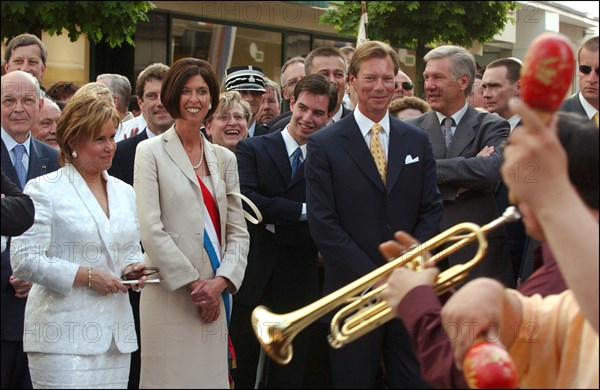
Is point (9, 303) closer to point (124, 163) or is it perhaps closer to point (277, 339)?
point (124, 163)

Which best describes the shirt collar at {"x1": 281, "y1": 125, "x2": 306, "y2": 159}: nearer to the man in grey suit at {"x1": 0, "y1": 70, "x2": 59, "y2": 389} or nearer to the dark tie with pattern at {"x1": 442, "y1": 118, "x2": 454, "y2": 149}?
the dark tie with pattern at {"x1": 442, "y1": 118, "x2": 454, "y2": 149}

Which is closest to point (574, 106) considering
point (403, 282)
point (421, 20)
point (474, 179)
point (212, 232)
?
point (474, 179)

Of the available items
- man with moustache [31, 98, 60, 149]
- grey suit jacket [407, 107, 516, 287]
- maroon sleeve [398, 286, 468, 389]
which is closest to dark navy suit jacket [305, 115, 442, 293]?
grey suit jacket [407, 107, 516, 287]

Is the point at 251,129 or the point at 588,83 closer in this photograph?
the point at 588,83

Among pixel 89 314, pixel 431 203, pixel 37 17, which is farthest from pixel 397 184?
pixel 37 17

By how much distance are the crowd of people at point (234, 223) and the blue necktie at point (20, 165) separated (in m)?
0.01

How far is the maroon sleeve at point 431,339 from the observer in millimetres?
2807

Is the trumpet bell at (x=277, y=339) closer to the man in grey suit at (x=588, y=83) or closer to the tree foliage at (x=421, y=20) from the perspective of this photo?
the man in grey suit at (x=588, y=83)

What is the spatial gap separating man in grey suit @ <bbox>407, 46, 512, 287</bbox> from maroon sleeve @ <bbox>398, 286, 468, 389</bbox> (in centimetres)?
387

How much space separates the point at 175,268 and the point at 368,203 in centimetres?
121

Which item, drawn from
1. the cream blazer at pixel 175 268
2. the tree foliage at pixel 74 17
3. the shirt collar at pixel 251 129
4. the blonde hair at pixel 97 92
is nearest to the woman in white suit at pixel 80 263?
the blonde hair at pixel 97 92

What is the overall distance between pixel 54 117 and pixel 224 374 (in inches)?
99.9

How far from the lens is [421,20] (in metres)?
19.1

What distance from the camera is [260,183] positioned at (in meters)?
6.90
